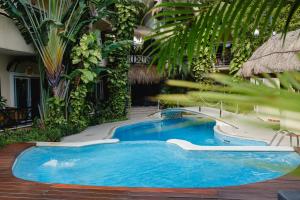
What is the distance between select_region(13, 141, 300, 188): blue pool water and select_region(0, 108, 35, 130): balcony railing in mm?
3189

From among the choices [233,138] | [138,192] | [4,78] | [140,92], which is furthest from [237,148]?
[140,92]

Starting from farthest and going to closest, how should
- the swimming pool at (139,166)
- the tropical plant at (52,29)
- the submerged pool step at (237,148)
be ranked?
the tropical plant at (52,29), the submerged pool step at (237,148), the swimming pool at (139,166)

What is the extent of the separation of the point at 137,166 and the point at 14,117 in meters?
6.77

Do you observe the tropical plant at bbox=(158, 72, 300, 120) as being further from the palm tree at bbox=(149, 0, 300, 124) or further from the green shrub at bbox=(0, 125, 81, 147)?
the green shrub at bbox=(0, 125, 81, 147)

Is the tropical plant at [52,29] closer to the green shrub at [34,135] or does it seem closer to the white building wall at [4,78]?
the green shrub at [34,135]

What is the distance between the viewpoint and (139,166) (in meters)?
9.82

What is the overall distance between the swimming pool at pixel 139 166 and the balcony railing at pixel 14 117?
3.12 metres

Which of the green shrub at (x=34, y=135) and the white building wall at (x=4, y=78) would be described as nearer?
the green shrub at (x=34, y=135)

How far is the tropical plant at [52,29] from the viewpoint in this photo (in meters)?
12.8

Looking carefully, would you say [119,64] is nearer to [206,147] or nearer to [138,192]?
[206,147]

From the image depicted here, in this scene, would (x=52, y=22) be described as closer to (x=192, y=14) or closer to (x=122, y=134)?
(x=122, y=134)

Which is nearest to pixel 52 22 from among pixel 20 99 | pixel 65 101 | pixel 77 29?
pixel 77 29

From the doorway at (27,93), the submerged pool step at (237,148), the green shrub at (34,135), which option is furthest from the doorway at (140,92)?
the submerged pool step at (237,148)

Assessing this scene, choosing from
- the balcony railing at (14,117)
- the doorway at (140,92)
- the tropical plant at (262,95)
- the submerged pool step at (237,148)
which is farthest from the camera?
the doorway at (140,92)
